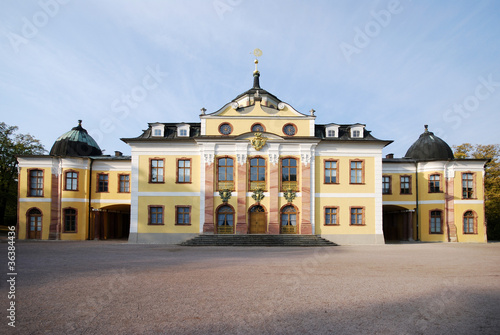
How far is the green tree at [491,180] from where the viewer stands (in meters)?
38.9

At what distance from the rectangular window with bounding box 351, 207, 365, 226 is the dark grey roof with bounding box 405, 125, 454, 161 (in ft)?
30.6

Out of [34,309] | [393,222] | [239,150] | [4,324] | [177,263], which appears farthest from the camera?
[393,222]

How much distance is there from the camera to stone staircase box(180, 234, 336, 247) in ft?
89.2

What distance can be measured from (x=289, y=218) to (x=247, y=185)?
4.43 metres


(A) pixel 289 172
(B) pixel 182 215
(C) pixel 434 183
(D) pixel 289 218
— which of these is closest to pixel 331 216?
(D) pixel 289 218

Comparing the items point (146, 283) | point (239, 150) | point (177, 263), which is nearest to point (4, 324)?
point (146, 283)

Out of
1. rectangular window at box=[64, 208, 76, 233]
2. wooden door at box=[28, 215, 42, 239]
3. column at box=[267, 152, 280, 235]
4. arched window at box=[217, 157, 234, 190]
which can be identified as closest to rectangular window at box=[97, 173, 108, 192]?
rectangular window at box=[64, 208, 76, 233]

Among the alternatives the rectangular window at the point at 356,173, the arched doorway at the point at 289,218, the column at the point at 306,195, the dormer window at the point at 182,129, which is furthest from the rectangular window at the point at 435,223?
the dormer window at the point at 182,129

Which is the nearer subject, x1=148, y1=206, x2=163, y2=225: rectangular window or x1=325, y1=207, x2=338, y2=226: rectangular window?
x1=148, y1=206, x2=163, y2=225: rectangular window

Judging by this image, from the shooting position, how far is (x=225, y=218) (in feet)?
98.2

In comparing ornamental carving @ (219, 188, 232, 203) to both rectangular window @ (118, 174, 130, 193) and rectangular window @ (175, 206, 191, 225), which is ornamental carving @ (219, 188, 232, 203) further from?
rectangular window @ (118, 174, 130, 193)

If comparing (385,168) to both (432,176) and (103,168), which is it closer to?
(432,176)

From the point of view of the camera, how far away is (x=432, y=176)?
33688 millimetres

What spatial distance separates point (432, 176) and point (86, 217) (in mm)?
31932
